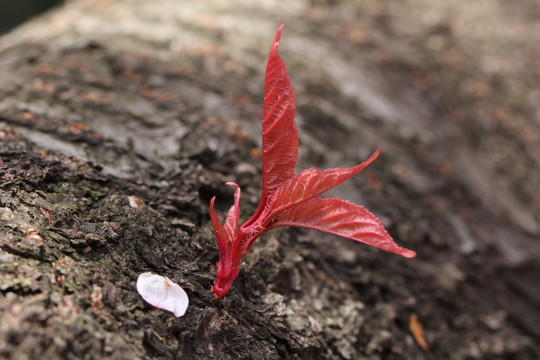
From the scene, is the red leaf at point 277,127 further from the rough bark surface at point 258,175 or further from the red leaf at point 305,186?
the rough bark surface at point 258,175

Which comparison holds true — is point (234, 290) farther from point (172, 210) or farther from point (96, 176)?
point (96, 176)

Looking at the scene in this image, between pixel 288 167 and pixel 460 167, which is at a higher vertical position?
pixel 288 167

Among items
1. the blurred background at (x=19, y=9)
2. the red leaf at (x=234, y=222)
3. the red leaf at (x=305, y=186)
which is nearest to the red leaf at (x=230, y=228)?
the red leaf at (x=234, y=222)

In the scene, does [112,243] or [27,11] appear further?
[27,11]

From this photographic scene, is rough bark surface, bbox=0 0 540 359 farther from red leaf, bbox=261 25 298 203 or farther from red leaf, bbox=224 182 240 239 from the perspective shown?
red leaf, bbox=261 25 298 203

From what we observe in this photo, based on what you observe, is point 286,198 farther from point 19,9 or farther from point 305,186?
point 19,9

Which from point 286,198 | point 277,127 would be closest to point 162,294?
point 286,198

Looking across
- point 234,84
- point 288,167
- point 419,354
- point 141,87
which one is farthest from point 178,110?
point 419,354
